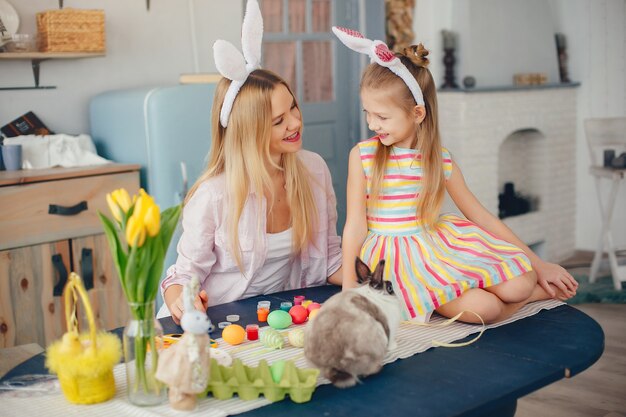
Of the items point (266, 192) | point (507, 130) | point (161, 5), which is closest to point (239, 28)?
point (161, 5)

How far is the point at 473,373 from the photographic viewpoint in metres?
1.47

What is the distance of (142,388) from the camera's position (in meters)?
1.34

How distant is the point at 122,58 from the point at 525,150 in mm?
3420

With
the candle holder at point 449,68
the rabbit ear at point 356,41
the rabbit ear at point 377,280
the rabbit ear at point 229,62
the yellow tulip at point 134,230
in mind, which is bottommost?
the rabbit ear at point 377,280

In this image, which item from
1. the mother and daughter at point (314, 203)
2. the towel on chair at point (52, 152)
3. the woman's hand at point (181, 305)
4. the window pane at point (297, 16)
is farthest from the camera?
the window pane at point (297, 16)

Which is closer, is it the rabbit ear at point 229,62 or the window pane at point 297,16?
the rabbit ear at point 229,62

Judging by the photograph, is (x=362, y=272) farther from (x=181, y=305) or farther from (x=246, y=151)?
(x=246, y=151)

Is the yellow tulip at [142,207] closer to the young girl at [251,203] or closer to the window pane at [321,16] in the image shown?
the young girl at [251,203]

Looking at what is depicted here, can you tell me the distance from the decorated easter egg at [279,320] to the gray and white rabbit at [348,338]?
312 mm

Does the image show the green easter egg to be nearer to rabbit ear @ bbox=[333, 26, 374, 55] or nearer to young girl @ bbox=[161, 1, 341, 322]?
young girl @ bbox=[161, 1, 341, 322]

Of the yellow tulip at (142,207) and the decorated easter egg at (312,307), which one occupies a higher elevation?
the yellow tulip at (142,207)

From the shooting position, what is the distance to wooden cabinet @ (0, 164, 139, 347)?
3.16m

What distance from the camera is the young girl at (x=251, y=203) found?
2086 mm

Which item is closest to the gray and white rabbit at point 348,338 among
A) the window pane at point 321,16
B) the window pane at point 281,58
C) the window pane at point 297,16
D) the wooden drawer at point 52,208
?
the wooden drawer at point 52,208
